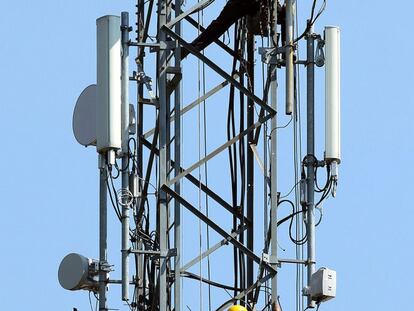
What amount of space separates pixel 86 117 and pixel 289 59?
2.61 metres

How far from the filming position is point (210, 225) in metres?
25.0

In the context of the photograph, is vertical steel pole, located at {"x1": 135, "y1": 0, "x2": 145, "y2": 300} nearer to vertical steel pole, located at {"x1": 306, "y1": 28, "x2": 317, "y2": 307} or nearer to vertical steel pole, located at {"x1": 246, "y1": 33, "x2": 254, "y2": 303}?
vertical steel pole, located at {"x1": 246, "y1": 33, "x2": 254, "y2": 303}

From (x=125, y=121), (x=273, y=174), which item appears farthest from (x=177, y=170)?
(x=273, y=174)

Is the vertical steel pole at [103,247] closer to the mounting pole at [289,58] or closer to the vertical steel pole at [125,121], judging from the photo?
the vertical steel pole at [125,121]

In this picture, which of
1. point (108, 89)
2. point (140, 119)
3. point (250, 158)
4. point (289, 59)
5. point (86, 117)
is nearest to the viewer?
Result: point (108, 89)

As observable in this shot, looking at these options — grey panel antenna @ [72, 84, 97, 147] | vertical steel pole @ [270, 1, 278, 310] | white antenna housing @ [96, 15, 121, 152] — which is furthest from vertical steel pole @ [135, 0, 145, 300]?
vertical steel pole @ [270, 1, 278, 310]

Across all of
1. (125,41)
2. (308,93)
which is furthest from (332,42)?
(125,41)

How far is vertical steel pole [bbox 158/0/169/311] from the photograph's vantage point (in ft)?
81.4

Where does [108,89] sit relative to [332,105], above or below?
above

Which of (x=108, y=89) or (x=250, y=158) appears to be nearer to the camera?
(x=108, y=89)

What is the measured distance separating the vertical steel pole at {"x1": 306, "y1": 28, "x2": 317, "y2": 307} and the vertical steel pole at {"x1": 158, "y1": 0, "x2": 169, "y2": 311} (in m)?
1.64

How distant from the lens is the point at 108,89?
82.9ft

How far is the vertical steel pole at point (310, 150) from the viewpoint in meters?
25.4

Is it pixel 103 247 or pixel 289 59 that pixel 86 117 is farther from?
pixel 289 59
